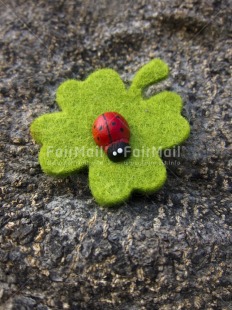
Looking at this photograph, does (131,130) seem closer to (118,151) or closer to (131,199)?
(118,151)

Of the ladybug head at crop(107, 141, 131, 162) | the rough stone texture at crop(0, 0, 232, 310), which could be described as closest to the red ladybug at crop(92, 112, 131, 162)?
the ladybug head at crop(107, 141, 131, 162)

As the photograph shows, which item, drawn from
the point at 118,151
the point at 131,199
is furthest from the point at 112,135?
the point at 131,199

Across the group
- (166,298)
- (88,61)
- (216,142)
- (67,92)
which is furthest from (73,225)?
(88,61)

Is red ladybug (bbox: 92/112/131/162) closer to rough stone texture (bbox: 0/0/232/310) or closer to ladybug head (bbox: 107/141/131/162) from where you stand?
ladybug head (bbox: 107/141/131/162)

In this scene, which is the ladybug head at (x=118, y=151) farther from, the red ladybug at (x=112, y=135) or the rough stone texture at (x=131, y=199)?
the rough stone texture at (x=131, y=199)

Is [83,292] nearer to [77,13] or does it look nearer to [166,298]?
[166,298]

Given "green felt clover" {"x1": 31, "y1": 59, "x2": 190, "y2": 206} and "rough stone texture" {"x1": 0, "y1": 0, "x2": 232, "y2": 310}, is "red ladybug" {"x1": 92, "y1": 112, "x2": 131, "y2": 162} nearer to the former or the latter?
"green felt clover" {"x1": 31, "y1": 59, "x2": 190, "y2": 206}

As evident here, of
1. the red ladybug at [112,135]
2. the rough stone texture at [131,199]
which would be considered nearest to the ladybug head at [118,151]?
the red ladybug at [112,135]
